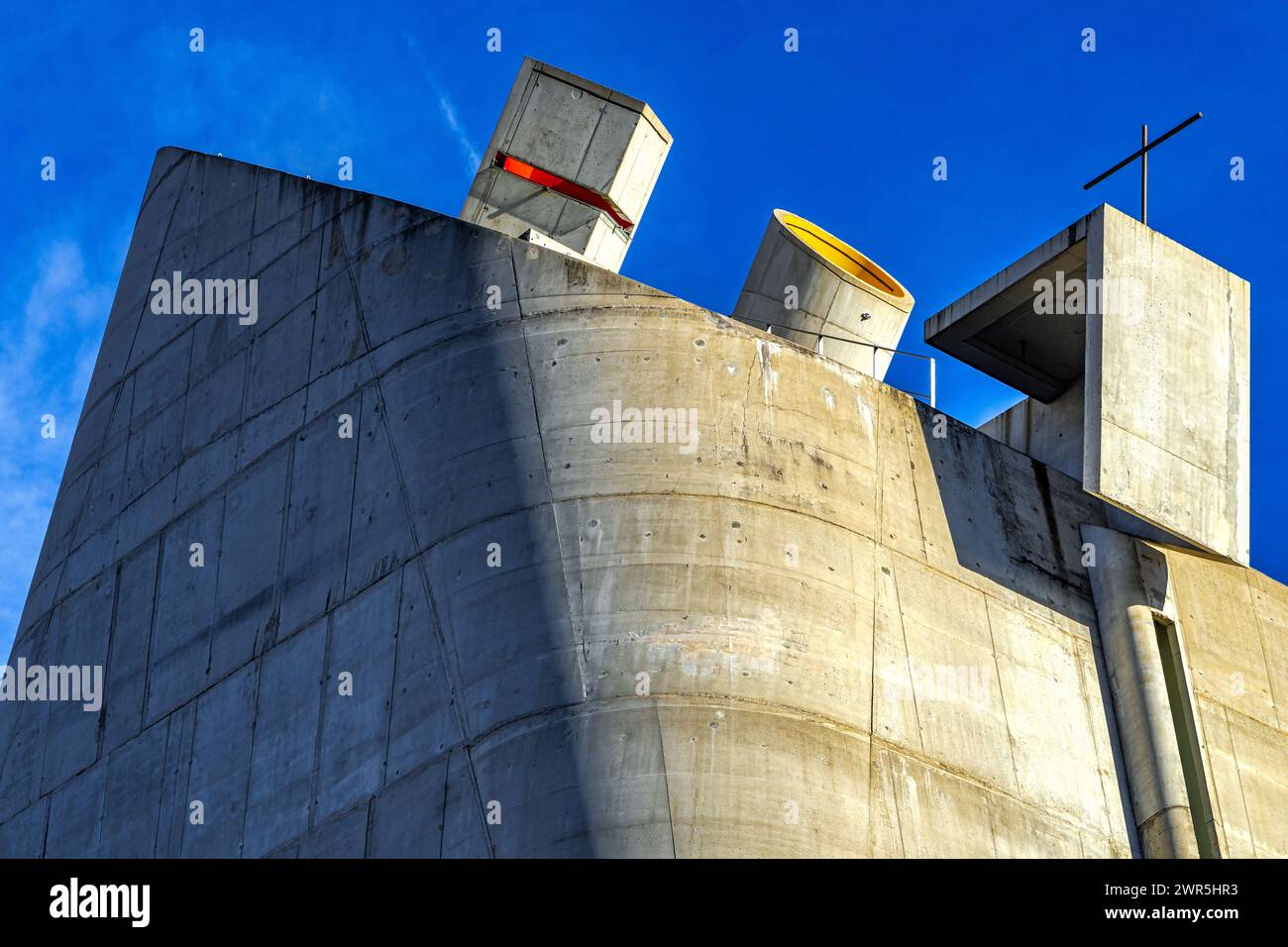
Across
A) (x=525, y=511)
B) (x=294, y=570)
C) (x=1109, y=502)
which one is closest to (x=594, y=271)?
(x=525, y=511)

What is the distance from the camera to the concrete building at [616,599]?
17297mm

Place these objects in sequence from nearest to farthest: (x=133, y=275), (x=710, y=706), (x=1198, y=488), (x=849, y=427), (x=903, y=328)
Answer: (x=710, y=706)
(x=849, y=427)
(x=1198, y=488)
(x=903, y=328)
(x=133, y=275)

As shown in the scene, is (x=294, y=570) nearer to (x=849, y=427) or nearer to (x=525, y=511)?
(x=525, y=511)

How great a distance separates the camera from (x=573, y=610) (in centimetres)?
1773

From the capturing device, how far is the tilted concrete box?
81.7 ft

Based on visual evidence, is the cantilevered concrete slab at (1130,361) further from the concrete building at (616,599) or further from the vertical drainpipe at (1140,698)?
the vertical drainpipe at (1140,698)

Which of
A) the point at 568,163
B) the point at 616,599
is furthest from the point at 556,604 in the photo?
the point at 568,163

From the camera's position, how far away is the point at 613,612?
699 inches

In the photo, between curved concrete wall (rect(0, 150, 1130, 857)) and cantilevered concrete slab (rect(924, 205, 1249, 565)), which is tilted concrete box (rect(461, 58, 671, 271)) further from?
cantilevered concrete slab (rect(924, 205, 1249, 565))

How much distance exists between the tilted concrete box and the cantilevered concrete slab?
447 cm

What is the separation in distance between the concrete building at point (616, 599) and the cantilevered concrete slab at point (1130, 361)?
0.24 feet

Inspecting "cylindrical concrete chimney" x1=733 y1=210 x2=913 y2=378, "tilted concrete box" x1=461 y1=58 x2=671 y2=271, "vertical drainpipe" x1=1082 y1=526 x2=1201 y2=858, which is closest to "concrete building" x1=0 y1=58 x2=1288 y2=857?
"vertical drainpipe" x1=1082 y1=526 x2=1201 y2=858
